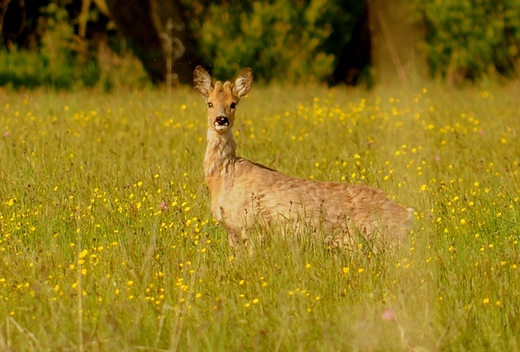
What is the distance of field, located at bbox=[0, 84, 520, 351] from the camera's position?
5.05m

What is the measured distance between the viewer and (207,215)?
296 inches

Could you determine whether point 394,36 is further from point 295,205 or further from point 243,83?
point 295,205

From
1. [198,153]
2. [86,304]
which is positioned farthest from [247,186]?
[198,153]

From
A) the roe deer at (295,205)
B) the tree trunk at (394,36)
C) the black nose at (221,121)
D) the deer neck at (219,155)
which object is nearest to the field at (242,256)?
the roe deer at (295,205)

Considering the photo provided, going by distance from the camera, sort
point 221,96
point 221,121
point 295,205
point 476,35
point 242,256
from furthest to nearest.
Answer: point 476,35 → point 221,96 → point 221,121 → point 295,205 → point 242,256

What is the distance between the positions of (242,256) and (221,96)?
1434 mm

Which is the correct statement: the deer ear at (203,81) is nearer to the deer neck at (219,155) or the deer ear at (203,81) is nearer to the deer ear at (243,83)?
the deer ear at (243,83)

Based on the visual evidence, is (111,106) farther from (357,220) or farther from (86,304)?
(86,304)

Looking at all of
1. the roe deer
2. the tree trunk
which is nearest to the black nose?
the roe deer

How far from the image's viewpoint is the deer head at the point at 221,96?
23.5ft

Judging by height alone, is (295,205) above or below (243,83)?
below

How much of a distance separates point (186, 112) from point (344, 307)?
25.6 ft

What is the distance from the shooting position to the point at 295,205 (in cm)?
677

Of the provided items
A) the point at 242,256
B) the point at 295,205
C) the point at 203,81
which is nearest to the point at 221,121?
the point at 203,81
